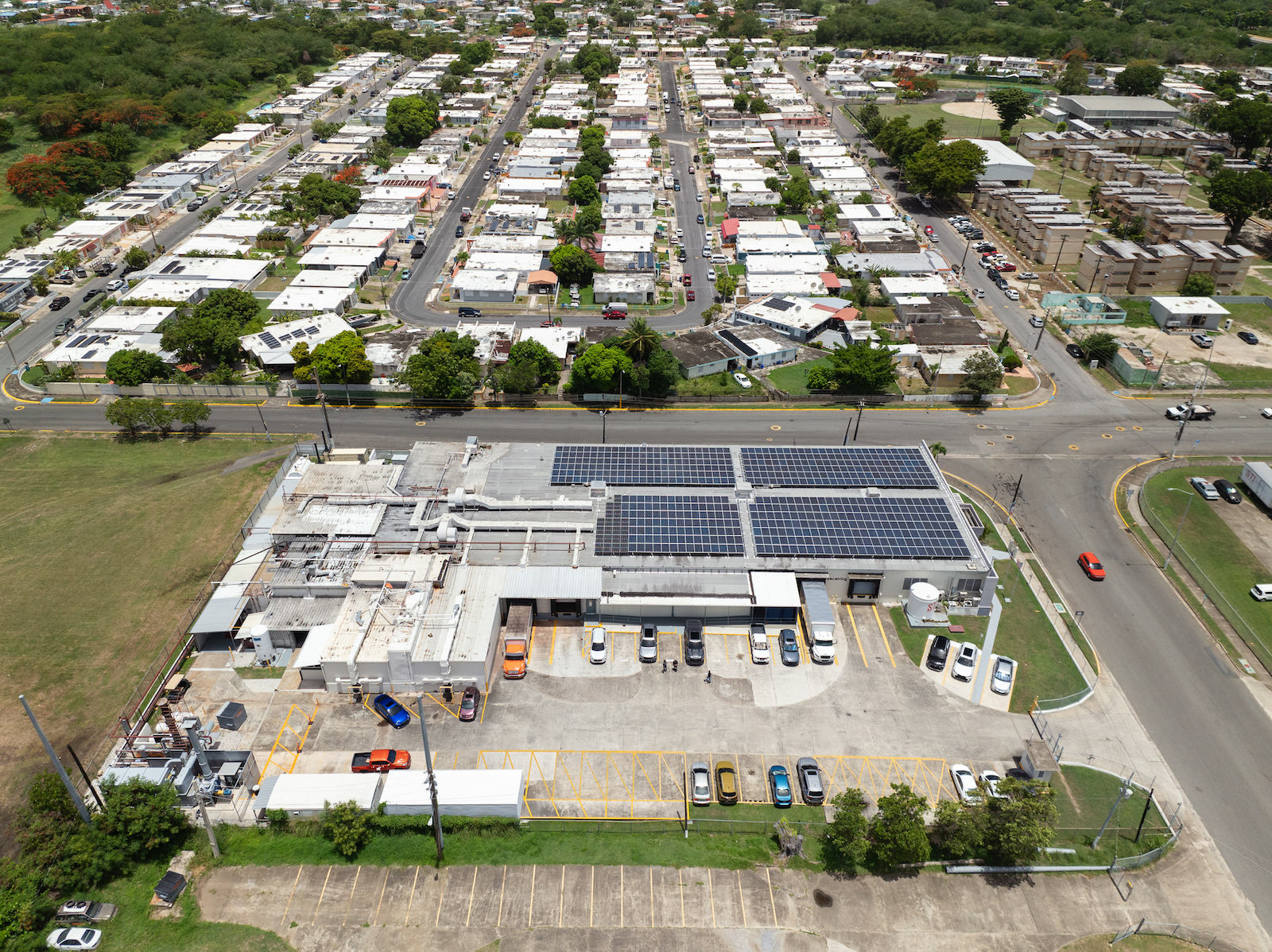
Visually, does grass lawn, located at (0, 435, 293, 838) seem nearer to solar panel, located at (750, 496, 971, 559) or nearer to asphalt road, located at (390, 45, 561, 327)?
asphalt road, located at (390, 45, 561, 327)

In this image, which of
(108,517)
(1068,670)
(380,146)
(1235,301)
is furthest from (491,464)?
(380,146)

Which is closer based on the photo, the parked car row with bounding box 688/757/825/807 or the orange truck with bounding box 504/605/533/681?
the parked car row with bounding box 688/757/825/807

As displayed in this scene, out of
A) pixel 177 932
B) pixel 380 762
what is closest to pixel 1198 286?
pixel 380 762

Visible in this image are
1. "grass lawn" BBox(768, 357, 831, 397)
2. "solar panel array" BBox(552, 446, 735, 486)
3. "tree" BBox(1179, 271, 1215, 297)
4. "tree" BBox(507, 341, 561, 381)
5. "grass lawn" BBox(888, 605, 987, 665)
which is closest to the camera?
"grass lawn" BBox(888, 605, 987, 665)

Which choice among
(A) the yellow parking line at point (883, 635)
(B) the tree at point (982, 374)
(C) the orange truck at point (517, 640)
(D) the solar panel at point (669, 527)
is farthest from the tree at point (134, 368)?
(B) the tree at point (982, 374)

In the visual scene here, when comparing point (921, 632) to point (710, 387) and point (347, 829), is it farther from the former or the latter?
point (347, 829)

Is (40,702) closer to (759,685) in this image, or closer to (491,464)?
(491,464)

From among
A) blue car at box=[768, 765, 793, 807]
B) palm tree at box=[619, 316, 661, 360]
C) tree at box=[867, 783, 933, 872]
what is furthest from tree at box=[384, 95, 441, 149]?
tree at box=[867, 783, 933, 872]

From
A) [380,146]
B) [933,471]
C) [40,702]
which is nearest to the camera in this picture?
[40,702]
